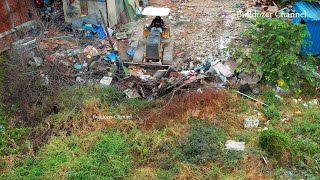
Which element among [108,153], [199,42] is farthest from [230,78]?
[108,153]

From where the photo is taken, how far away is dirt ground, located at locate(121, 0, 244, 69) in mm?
11164

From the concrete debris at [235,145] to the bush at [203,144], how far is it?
14 centimetres

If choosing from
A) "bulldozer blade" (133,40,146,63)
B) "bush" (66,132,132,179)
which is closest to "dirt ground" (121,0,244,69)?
"bulldozer blade" (133,40,146,63)

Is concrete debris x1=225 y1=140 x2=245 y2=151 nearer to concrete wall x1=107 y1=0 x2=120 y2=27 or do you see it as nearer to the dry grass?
the dry grass

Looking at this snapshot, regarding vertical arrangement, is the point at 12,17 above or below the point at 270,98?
above

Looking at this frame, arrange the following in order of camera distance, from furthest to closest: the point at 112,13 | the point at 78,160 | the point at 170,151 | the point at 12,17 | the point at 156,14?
the point at 112,13
the point at 12,17
the point at 156,14
the point at 170,151
the point at 78,160

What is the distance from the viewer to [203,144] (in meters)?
7.35

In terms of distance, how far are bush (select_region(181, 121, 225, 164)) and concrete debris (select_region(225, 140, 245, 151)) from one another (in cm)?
14

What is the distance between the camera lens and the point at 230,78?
9.72 metres

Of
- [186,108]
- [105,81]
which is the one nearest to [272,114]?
[186,108]

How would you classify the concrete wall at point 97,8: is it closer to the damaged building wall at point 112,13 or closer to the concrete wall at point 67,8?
the damaged building wall at point 112,13

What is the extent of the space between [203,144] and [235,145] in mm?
772

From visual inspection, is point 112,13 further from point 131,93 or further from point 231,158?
point 231,158

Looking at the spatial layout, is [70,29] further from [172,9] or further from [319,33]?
[319,33]
